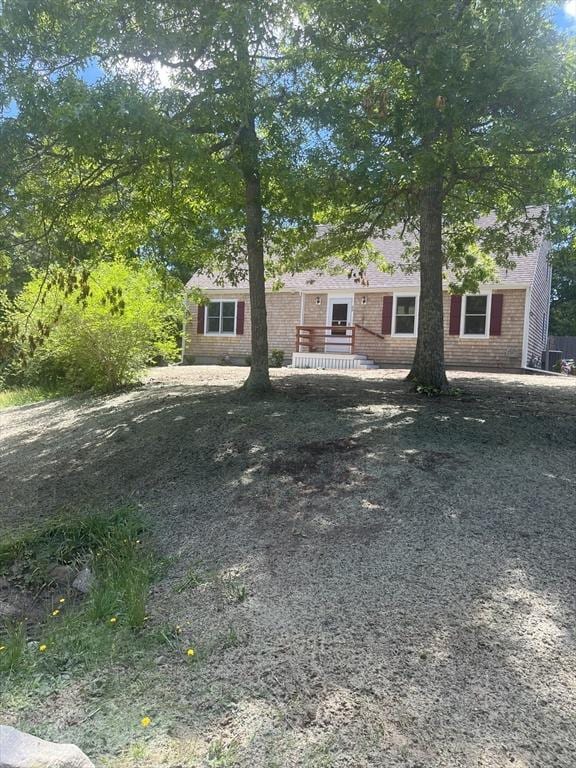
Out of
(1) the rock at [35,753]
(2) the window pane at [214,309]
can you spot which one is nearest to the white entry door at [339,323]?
(2) the window pane at [214,309]

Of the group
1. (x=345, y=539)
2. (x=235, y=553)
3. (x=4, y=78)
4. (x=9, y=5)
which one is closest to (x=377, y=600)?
(x=345, y=539)

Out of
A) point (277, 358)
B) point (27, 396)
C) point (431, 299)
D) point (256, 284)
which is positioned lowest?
point (27, 396)

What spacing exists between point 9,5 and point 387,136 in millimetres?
4042

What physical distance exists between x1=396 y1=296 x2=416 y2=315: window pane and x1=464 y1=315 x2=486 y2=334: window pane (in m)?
1.69

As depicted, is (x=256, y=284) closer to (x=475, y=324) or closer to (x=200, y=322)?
(x=475, y=324)

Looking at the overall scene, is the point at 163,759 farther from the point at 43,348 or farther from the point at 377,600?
the point at 43,348

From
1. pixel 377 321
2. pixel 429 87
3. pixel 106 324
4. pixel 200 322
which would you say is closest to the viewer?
pixel 429 87

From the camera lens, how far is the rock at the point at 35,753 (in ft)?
6.63

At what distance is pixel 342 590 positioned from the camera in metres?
3.19

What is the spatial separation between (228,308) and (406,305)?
6773 millimetres

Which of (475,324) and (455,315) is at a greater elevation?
(455,315)

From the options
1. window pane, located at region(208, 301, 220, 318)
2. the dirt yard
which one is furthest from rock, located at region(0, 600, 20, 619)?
window pane, located at region(208, 301, 220, 318)

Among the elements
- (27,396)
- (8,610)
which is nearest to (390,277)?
(27,396)

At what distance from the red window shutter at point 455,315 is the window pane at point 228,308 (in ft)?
26.0
